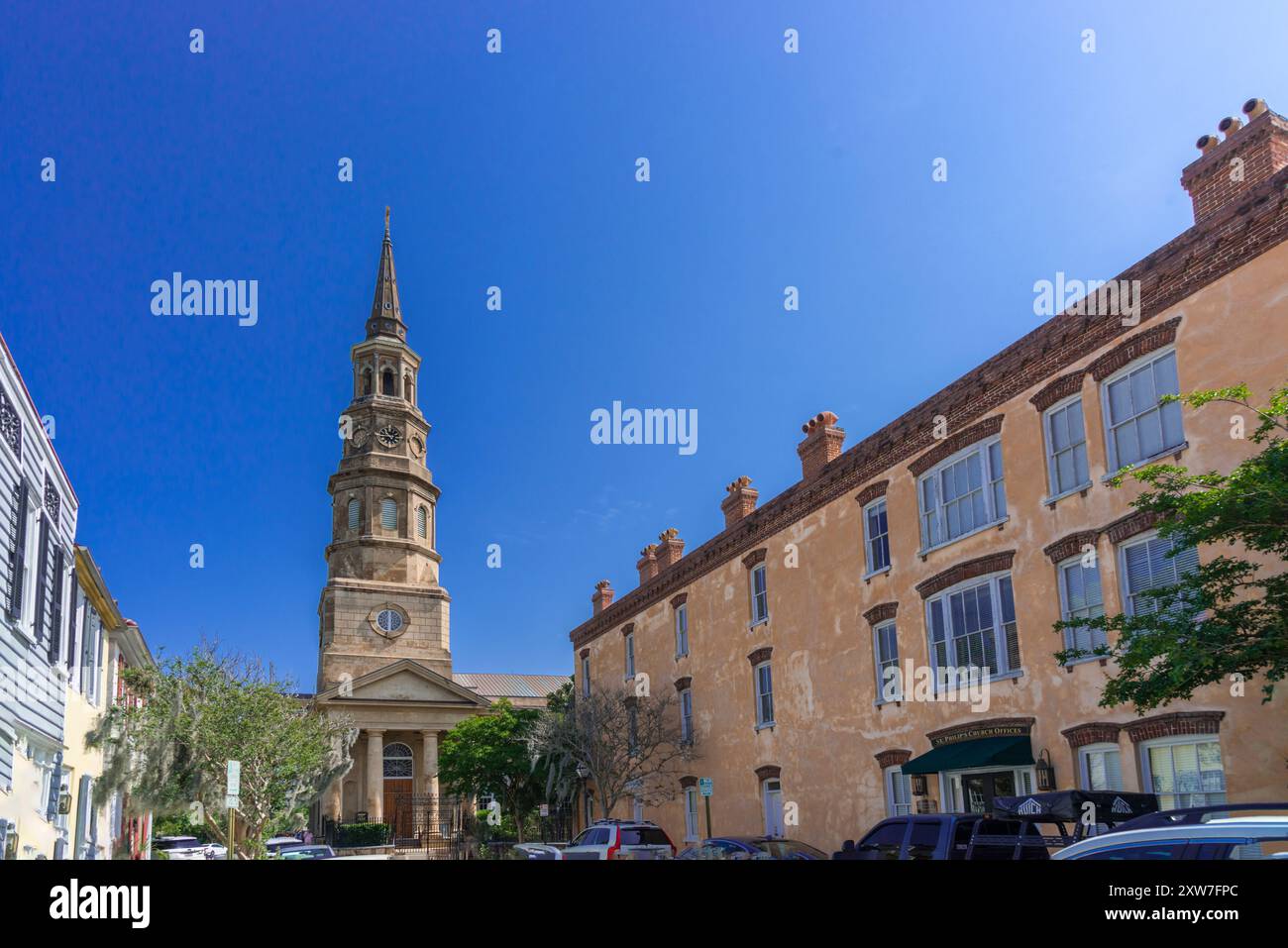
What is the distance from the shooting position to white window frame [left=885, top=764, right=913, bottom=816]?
947 inches

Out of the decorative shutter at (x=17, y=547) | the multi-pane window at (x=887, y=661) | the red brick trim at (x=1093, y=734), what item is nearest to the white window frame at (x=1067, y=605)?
the red brick trim at (x=1093, y=734)

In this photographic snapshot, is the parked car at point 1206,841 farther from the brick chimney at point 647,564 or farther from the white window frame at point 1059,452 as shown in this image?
the brick chimney at point 647,564

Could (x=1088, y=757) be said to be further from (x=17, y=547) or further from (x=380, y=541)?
(x=380, y=541)

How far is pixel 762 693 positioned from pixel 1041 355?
13776mm

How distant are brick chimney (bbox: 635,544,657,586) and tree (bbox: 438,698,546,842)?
934 cm

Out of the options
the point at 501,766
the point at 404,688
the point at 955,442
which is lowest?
the point at 501,766

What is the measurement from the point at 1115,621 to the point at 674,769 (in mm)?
24254

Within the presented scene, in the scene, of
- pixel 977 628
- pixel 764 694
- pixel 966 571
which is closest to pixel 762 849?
pixel 977 628

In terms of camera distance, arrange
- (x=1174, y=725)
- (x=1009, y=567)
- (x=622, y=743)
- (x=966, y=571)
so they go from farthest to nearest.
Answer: (x=622, y=743) → (x=966, y=571) → (x=1009, y=567) → (x=1174, y=725)

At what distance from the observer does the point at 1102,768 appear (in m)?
19.1

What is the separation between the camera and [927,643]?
23891 mm

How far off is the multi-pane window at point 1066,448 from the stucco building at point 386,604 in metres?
46.3

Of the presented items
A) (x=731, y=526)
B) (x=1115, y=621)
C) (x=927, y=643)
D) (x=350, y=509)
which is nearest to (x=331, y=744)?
(x=731, y=526)
